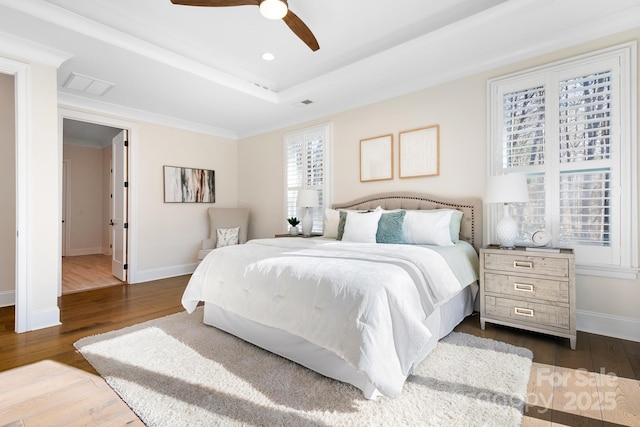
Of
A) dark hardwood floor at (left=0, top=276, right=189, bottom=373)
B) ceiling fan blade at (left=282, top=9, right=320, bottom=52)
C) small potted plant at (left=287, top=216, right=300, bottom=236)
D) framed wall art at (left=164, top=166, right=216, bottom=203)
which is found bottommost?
dark hardwood floor at (left=0, top=276, right=189, bottom=373)

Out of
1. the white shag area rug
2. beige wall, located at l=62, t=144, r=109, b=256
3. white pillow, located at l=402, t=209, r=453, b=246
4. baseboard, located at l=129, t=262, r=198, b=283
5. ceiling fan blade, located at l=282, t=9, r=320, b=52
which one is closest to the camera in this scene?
the white shag area rug

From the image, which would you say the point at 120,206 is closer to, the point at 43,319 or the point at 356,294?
the point at 43,319

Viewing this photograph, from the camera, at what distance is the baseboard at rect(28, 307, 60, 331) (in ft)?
9.54

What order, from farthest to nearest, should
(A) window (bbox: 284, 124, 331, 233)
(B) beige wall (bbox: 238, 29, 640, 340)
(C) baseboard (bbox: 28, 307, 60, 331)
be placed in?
(A) window (bbox: 284, 124, 331, 233) < (C) baseboard (bbox: 28, 307, 60, 331) < (B) beige wall (bbox: 238, 29, 640, 340)

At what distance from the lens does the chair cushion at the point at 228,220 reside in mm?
5395

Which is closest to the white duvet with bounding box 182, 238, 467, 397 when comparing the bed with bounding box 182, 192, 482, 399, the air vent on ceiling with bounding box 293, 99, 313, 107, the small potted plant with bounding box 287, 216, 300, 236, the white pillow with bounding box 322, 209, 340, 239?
the bed with bounding box 182, 192, 482, 399

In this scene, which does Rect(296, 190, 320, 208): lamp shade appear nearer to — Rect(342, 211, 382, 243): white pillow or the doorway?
Rect(342, 211, 382, 243): white pillow

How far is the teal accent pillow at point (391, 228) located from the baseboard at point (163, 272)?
3.69 m

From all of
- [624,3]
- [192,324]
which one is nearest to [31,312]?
[192,324]

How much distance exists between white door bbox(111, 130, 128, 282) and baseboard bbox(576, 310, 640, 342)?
5665mm

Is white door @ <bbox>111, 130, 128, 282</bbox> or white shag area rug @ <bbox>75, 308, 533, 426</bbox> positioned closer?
white shag area rug @ <bbox>75, 308, 533, 426</bbox>

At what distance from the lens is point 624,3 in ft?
7.87

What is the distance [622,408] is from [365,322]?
1.48m

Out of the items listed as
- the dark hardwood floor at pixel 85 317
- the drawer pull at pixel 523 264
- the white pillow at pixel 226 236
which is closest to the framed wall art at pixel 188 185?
the white pillow at pixel 226 236
